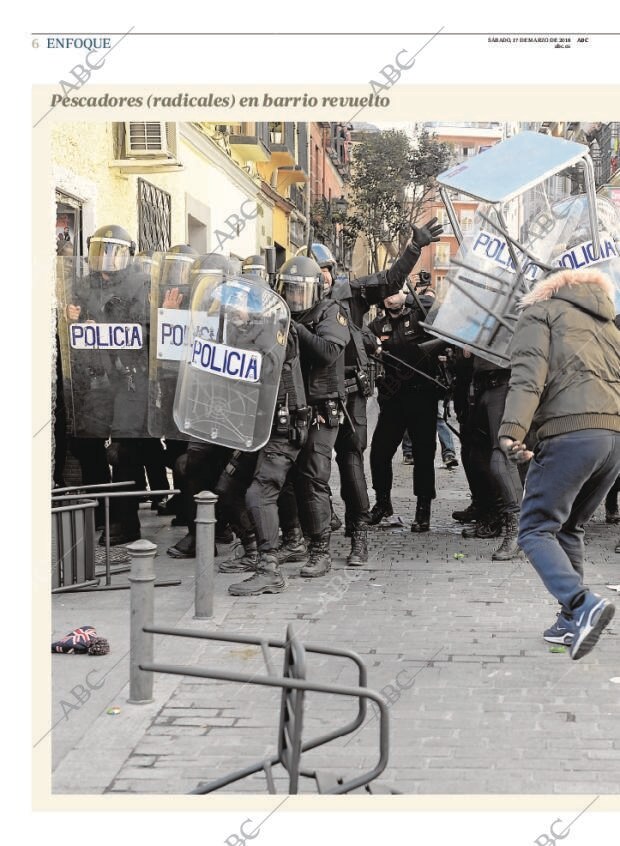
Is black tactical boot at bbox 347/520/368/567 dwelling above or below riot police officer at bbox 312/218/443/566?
below

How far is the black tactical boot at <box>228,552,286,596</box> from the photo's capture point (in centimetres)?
692

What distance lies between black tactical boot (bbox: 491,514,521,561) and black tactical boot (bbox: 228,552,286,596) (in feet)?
5.73

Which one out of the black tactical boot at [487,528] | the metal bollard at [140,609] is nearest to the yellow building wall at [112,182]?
the black tactical boot at [487,528]

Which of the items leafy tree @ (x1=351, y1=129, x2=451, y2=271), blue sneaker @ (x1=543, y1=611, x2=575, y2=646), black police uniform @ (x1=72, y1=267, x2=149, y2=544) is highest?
leafy tree @ (x1=351, y1=129, x2=451, y2=271)

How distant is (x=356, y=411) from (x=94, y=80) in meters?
3.97

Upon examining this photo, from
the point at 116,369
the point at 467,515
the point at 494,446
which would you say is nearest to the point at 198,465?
the point at 116,369

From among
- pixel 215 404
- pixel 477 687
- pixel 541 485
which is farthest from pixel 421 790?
pixel 215 404

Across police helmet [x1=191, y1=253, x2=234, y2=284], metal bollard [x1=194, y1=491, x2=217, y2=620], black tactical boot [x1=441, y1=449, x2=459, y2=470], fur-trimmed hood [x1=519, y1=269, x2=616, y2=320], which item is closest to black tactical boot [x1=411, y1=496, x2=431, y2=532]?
police helmet [x1=191, y1=253, x2=234, y2=284]

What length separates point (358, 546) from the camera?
799cm

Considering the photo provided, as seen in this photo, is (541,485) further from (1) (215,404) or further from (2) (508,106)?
(1) (215,404)

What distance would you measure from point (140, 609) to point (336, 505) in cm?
614

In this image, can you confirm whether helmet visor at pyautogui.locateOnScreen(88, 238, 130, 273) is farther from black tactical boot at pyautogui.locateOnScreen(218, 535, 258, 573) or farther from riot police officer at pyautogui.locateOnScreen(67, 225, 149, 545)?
black tactical boot at pyautogui.locateOnScreen(218, 535, 258, 573)

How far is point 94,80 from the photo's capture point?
15.4 feet

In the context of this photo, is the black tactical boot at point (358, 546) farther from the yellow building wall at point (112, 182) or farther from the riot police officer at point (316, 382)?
the yellow building wall at point (112, 182)
